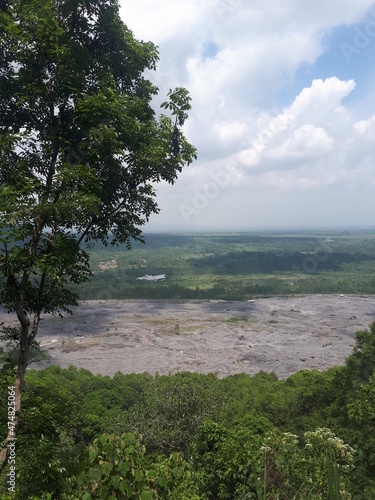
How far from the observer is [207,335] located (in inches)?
2549

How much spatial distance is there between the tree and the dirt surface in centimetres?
4259

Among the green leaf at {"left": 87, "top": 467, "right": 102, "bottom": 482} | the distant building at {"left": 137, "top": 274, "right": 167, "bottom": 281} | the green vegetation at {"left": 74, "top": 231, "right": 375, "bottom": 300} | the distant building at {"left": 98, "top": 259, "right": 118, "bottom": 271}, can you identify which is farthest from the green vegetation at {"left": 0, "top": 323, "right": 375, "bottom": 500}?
the distant building at {"left": 98, "top": 259, "right": 118, "bottom": 271}

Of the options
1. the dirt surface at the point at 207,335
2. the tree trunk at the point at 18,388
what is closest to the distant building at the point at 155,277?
the dirt surface at the point at 207,335

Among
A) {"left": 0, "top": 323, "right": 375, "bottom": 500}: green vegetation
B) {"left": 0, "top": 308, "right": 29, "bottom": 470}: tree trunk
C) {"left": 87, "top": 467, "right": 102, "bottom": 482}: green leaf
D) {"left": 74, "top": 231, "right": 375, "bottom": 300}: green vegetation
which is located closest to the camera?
{"left": 87, "top": 467, "right": 102, "bottom": 482}: green leaf

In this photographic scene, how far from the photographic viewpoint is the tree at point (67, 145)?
18.8 ft

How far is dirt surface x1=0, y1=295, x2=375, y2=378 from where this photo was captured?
5031cm

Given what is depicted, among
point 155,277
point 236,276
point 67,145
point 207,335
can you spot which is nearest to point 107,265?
point 155,277

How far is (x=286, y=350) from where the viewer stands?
56094 millimetres

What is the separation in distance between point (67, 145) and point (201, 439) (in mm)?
13567

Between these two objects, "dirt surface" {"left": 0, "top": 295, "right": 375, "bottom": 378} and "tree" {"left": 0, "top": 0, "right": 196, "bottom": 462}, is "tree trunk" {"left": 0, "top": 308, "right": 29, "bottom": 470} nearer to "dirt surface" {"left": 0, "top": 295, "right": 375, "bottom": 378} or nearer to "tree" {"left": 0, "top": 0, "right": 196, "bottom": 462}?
"tree" {"left": 0, "top": 0, "right": 196, "bottom": 462}

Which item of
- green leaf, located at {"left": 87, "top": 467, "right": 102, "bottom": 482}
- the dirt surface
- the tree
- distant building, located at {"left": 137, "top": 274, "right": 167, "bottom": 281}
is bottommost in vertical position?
the dirt surface

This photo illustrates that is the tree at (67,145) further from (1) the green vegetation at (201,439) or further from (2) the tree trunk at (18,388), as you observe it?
(1) the green vegetation at (201,439)

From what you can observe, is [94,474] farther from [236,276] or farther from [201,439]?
[236,276]

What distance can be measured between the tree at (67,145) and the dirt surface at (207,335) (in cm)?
4259
